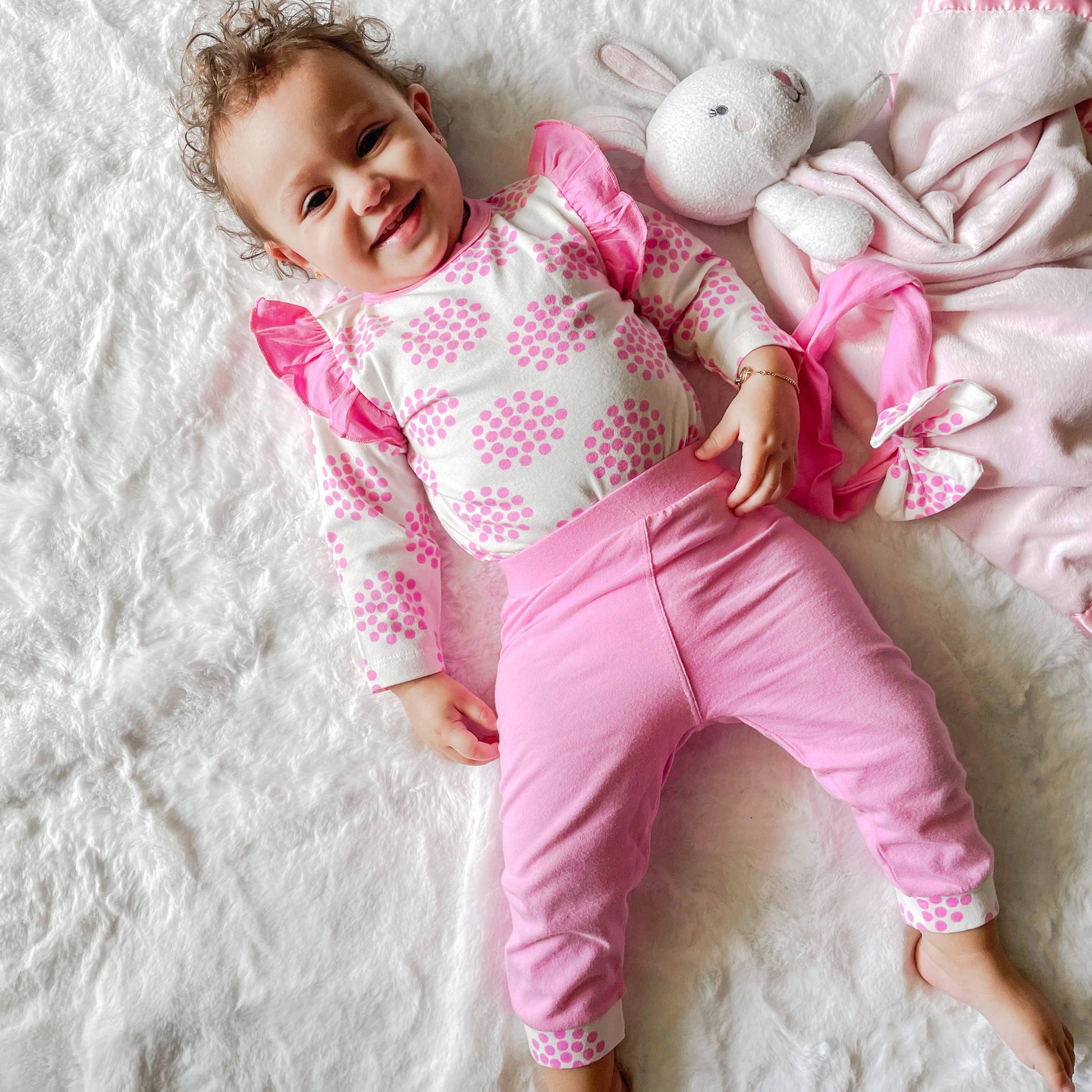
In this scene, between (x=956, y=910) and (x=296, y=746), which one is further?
(x=296, y=746)

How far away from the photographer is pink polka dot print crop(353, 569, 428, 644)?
96 cm

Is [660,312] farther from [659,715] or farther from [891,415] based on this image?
[659,715]

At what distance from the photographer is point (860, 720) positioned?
0.86m

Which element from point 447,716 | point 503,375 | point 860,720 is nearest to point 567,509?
point 503,375

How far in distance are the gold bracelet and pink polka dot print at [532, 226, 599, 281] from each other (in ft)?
0.63

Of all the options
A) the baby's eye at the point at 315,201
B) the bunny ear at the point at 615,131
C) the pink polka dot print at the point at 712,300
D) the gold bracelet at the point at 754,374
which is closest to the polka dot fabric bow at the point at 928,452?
the gold bracelet at the point at 754,374

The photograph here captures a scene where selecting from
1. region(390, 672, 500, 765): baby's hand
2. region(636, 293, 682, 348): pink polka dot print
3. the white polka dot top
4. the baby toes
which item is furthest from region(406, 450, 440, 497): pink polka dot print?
the baby toes

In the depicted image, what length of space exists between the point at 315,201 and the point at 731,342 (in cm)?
47

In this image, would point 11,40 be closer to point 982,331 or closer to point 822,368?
point 822,368

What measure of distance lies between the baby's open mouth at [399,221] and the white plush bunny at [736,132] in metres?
0.24

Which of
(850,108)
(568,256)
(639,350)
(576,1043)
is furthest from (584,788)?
(850,108)

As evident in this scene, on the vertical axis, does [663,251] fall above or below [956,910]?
above

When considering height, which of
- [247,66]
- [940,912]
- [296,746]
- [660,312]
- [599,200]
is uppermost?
[247,66]

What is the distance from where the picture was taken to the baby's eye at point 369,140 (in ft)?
2.98
